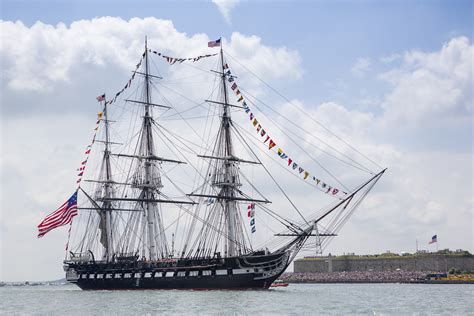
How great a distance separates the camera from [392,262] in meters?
132

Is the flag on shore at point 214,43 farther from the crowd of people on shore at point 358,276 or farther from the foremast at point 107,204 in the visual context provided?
the crowd of people on shore at point 358,276

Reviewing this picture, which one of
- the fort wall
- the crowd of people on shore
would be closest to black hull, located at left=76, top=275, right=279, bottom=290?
the crowd of people on shore

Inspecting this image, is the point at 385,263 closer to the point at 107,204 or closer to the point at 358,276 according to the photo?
the point at 358,276

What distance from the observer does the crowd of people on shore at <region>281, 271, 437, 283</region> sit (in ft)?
395

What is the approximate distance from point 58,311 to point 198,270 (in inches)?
833

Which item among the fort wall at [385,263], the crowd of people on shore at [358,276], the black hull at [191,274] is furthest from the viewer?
the fort wall at [385,263]

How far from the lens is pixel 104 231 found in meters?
92.0

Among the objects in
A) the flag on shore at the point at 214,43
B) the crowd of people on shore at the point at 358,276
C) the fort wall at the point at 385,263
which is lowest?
the crowd of people on shore at the point at 358,276

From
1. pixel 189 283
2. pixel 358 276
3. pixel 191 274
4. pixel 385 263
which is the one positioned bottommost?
pixel 189 283

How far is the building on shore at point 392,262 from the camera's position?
124m

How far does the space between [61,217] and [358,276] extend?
75.1 metres

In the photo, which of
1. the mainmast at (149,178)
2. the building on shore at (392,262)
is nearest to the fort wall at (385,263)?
the building on shore at (392,262)

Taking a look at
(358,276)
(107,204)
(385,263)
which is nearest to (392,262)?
(385,263)

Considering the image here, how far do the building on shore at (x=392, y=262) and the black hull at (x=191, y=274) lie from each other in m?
65.8
